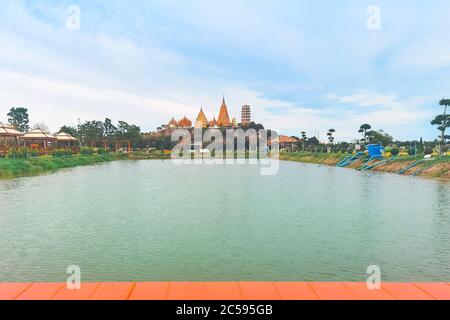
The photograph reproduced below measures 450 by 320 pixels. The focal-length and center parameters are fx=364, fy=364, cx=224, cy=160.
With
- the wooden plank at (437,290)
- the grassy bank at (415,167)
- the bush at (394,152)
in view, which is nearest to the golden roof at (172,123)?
the grassy bank at (415,167)

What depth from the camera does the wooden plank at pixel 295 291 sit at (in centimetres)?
475

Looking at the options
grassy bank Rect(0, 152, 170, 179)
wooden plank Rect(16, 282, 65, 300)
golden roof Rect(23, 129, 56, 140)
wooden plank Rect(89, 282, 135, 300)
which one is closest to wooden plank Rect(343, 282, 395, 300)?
wooden plank Rect(89, 282, 135, 300)

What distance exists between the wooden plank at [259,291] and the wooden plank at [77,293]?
2.07m

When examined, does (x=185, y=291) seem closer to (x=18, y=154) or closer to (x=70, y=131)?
(x=18, y=154)

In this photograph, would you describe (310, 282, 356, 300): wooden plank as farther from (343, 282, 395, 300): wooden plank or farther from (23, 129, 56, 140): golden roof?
(23, 129, 56, 140): golden roof

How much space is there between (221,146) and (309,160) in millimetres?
34689

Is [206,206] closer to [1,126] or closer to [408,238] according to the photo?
[408,238]

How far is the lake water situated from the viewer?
25.0ft

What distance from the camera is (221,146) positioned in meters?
95.5

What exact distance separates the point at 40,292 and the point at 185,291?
1962 millimetres

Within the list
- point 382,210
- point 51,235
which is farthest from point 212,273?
point 382,210

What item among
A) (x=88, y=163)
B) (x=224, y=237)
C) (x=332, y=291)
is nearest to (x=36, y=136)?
(x=88, y=163)

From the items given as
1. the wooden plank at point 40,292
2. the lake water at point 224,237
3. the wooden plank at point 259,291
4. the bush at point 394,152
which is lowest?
the lake water at point 224,237

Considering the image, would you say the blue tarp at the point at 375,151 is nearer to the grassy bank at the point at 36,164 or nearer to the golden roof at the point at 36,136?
the grassy bank at the point at 36,164
